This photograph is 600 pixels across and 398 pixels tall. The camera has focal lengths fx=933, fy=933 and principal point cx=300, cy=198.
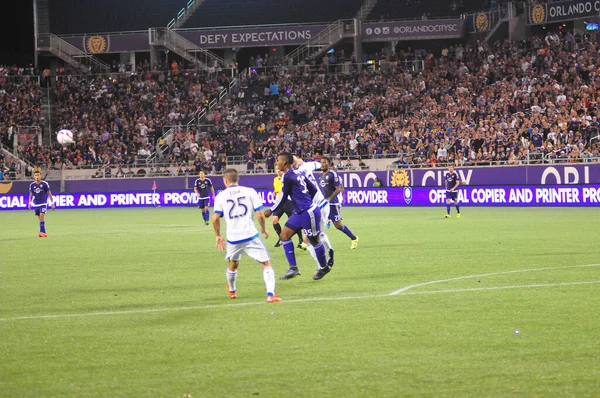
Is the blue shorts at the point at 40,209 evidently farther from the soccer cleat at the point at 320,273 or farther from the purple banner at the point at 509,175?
the purple banner at the point at 509,175

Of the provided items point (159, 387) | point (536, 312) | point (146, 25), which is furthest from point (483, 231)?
point (146, 25)

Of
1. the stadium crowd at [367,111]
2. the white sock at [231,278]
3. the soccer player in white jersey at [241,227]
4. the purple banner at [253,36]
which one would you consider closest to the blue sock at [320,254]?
the white sock at [231,278]

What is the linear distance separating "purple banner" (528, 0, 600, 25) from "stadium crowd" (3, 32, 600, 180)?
78.9 inches

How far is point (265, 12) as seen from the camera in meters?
66.2

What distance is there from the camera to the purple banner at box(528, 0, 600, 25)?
171 feet

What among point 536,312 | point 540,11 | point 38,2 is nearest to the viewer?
point 536,312

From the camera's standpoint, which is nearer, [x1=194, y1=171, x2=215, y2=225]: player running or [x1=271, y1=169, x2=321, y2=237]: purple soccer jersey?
[x1=271, y1=169, x2=321, y2=237]: purple soccer jersey

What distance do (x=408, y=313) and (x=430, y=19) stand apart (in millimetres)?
51928

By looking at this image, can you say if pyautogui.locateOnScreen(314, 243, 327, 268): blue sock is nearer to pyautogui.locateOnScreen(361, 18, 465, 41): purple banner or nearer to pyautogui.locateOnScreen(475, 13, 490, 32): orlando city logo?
pyautogui.locateOnScreen(475, 13, 490, 32): orlando city logo

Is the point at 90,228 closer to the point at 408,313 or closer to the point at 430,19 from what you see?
the point at 408,313

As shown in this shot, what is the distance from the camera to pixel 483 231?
1011 inches

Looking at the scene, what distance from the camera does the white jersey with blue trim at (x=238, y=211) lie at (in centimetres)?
1197

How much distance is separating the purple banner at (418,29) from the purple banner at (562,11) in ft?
20.3

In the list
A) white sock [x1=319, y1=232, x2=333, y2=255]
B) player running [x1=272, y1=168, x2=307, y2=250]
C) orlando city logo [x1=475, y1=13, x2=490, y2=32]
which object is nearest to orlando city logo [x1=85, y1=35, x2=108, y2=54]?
orlando city logo [x1=475, y1=13, x2=490, y2=32]
